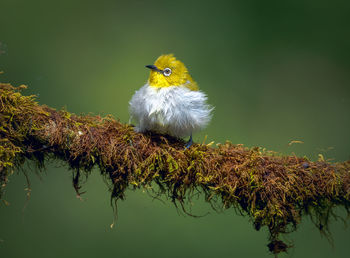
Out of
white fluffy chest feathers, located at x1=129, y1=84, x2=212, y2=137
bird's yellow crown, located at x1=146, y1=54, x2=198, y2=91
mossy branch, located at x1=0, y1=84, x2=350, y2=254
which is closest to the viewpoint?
mossy branch, located at x1=0, y1=84, x2=350, y2=254

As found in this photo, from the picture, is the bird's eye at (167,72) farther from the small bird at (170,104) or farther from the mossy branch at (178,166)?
the mossy branch at (178,166)

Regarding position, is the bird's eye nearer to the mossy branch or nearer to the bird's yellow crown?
the bird's yellow crown

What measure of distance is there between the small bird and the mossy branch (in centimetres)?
13

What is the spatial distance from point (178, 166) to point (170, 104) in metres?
0.49

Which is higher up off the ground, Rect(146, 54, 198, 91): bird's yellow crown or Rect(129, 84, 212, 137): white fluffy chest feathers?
Rect(146, 54, 198, 91): bird's yellow crown

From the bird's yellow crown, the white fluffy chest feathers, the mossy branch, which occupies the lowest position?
the mossy branch

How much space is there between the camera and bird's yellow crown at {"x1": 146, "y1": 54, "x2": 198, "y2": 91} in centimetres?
255

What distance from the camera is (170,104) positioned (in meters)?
2.45

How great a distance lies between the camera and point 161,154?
84.7 inches

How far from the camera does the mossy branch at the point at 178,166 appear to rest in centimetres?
200

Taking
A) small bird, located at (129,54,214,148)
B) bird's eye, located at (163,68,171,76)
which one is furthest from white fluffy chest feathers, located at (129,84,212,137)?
bird's eye, located at (163,68,171,76)

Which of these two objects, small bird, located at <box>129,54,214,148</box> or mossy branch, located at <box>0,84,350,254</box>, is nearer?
mossy branch, located at <box>0,84,350,254</box>

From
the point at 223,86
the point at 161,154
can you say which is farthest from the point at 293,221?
the point at 223,86

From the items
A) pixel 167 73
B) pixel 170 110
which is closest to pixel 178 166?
pixel 170 110
